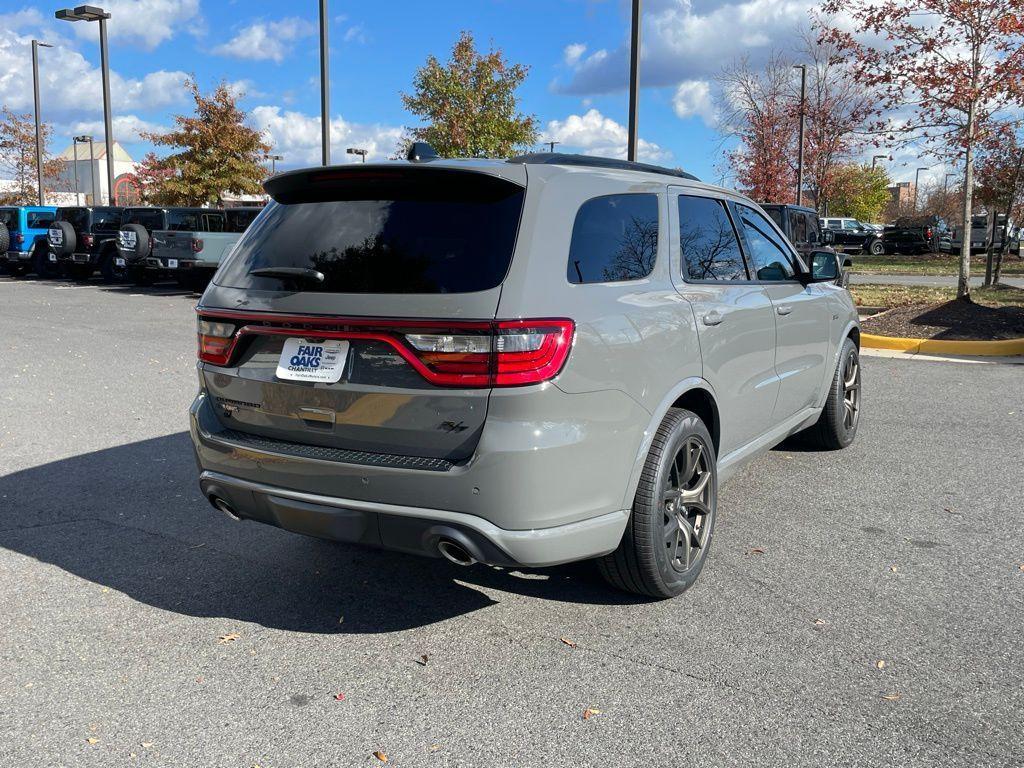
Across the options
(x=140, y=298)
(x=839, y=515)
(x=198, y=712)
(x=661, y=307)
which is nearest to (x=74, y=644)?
(x=198, y=712)

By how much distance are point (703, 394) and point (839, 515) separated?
152 centimetres

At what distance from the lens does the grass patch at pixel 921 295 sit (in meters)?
15.4

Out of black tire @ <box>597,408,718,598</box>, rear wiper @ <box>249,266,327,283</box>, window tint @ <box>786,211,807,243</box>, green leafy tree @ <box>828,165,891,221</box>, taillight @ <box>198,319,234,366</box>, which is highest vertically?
green leafy tree @ <box>828,165,891,221</box>

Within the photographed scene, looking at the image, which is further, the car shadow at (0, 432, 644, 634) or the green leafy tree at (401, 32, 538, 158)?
the green leafy tree at (401, 32, 538, 158)

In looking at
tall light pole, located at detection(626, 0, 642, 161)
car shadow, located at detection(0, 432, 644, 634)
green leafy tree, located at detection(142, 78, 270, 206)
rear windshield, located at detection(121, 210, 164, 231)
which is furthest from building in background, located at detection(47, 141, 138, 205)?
car shadow, located at detection(0, 432, 644, 634)

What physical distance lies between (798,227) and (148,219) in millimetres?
15914

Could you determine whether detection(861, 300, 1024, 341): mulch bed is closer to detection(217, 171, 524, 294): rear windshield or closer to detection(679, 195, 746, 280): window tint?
detection(679, 195, 746, 280): window tint

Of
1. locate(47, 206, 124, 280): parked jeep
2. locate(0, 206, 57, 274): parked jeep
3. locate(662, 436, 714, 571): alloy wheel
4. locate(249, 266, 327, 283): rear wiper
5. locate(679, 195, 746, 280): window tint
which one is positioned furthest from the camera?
locate(0, 206, 57, 274): parked jeep

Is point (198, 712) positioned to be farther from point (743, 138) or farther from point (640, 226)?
point (743, 138)

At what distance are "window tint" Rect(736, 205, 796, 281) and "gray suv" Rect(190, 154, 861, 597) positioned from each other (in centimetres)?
97

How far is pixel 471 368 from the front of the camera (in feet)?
10.1

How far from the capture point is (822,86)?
31.4 m

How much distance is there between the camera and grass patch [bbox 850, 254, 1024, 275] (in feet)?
89.8

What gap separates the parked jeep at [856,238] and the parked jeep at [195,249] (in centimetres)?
2712
